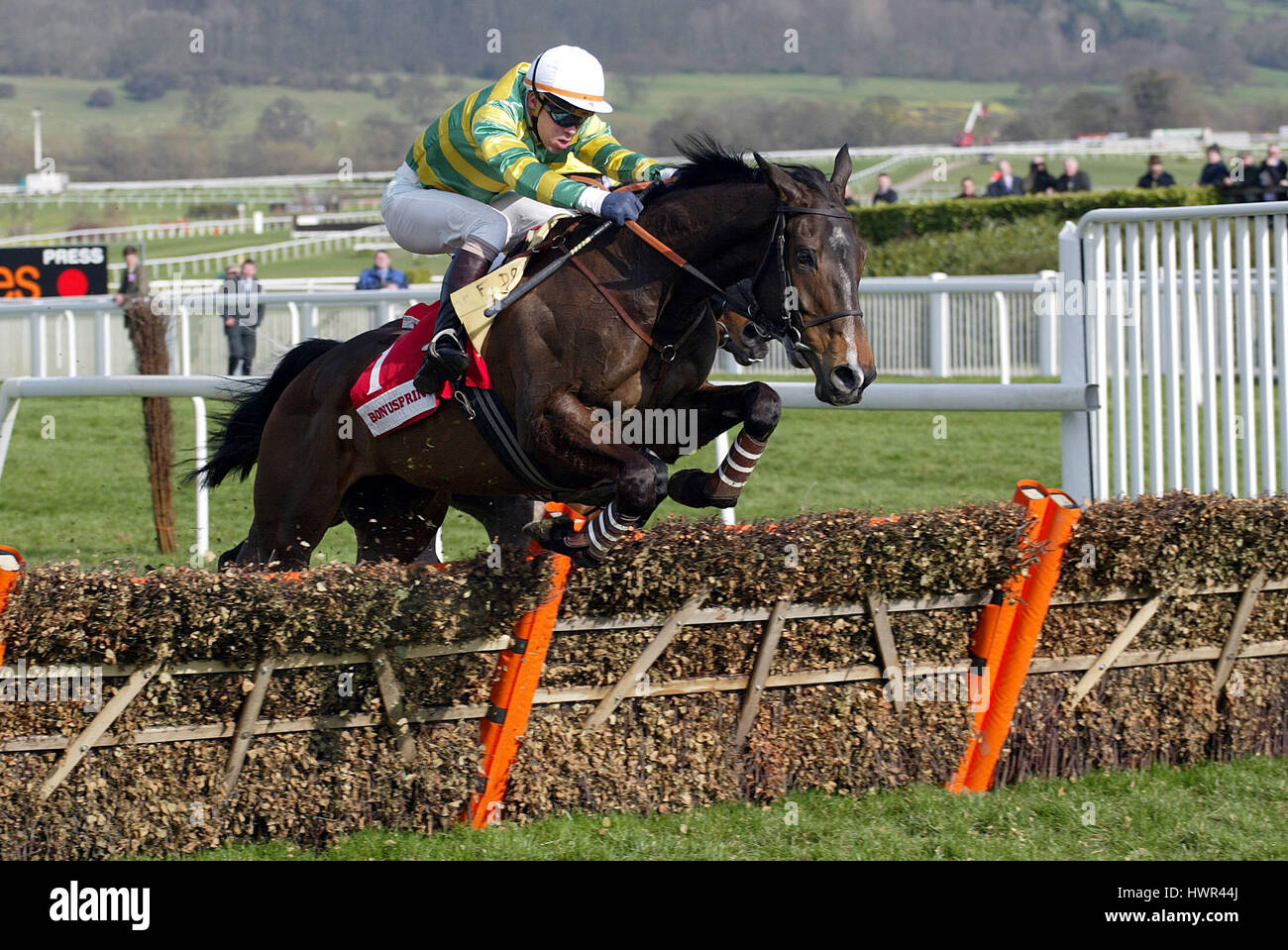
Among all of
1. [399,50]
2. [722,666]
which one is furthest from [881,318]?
[399,50]

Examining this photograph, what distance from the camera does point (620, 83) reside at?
61875 mm

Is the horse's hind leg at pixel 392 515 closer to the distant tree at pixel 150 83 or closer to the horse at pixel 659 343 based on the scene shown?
the horse at pixel 659 343

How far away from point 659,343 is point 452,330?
67 cm

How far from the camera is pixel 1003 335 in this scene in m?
10.9

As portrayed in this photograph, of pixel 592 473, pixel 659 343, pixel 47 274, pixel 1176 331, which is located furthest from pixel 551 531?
pixel 47 274

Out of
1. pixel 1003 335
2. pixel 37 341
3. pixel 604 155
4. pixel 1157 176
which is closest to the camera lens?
pixel 604 155

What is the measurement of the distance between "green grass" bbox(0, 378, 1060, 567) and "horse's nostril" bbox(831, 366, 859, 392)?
316 centimetres

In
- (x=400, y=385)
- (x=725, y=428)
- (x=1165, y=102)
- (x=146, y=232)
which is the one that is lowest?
(x=725, y=428)

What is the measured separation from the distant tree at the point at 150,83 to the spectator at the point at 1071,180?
158ft

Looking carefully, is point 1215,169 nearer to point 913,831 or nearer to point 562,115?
point 562,115

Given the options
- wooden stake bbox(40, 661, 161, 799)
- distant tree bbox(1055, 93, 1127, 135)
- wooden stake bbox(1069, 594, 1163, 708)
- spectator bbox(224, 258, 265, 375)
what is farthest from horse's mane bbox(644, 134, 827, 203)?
distant tree bbox(1055, 93, 1127, 135)

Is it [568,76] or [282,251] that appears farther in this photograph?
[282,251]

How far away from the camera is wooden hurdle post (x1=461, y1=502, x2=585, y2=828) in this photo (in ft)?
12.5

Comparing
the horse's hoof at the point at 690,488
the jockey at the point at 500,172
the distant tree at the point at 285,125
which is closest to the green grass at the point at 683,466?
the jockey at the point at 500,172
